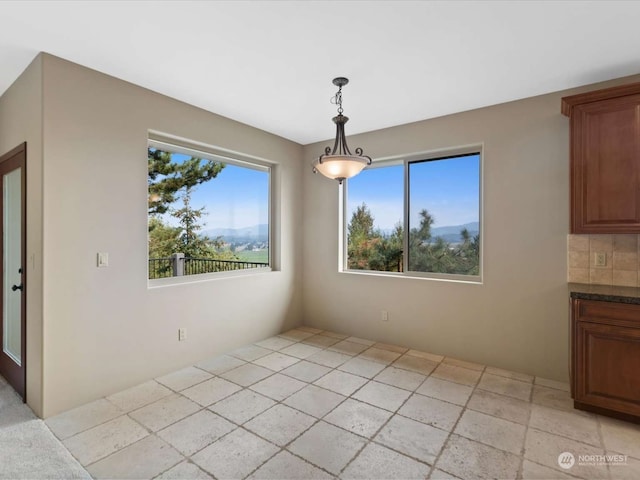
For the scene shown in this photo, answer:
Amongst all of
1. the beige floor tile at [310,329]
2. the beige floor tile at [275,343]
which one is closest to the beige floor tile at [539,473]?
the beige floor tile at [275,343]

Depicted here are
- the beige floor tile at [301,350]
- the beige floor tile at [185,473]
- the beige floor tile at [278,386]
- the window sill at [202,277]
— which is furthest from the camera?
the beige floor tile at [301,350]

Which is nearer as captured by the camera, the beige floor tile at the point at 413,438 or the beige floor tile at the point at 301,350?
the beige floor tile at the point at 413,438

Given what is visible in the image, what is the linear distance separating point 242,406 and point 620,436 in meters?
2.61

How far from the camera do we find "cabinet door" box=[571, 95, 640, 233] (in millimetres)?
2504

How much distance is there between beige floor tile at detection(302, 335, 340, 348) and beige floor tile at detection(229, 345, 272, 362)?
55 cm

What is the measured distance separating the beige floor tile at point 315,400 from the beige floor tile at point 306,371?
0.67ft

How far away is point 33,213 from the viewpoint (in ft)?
8.33

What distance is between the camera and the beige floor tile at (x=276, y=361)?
11.2 feet

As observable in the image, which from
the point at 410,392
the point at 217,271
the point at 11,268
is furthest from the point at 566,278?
the point at 11,268

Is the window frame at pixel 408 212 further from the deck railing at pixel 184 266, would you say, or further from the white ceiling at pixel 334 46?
the deck railing at pixel 184 266

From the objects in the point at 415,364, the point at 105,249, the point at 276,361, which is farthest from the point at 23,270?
the point at 415,364

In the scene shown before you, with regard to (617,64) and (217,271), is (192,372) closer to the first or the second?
(217,271)

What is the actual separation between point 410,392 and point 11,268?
12.1ft

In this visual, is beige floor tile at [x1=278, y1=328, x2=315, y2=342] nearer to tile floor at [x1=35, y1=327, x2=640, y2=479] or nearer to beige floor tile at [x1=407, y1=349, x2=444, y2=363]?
tile floor at [x1=35, y1=327, x2=640, y2=479]
